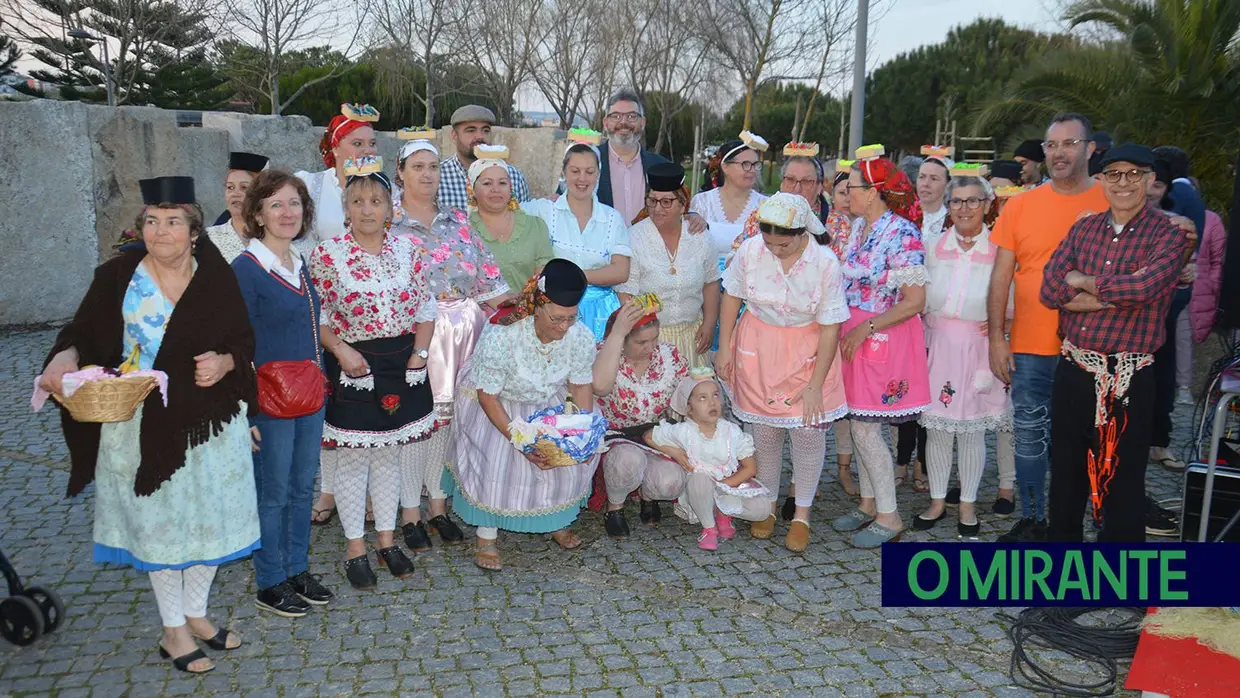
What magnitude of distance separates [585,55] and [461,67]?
10.7 ft

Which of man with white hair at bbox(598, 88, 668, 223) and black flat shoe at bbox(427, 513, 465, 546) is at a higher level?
man with white hair at bbox(598, 88, 668, 223)

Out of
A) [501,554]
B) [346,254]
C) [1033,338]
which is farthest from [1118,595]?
[346,254]

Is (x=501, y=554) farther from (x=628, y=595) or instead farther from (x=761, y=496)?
(x=761, y=496)

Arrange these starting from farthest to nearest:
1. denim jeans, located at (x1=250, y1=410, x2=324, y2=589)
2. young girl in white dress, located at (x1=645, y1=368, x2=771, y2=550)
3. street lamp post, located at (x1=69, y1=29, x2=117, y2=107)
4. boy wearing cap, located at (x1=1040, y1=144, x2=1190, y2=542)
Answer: street lamp post, located at (x1=69, y1=29, x2=117, y2=107)
young girl in white dress, located at (x1=645, y1=368, x2=771, y2=550)
boy wearing cap, located at (x1=1040, y1=144, x2=1190, y2=542)
denim jeans, located at (x1=250, y1=410, x2=324, y2=589)

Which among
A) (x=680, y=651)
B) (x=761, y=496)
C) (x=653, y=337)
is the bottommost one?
(x=680, y=651)

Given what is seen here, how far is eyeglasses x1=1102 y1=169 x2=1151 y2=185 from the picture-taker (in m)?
4.30

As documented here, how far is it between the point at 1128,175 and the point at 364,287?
3.51m

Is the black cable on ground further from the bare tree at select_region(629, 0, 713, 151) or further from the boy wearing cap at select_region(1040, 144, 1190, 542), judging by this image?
the bare tree at select_region(629, 0, 713, 151)

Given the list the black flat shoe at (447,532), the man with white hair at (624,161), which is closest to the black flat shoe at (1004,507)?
the man with white hair at (624,161)

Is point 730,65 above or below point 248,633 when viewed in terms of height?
above

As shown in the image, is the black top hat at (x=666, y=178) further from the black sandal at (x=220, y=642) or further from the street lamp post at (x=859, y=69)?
the street lamp post at (x=859, y=69)

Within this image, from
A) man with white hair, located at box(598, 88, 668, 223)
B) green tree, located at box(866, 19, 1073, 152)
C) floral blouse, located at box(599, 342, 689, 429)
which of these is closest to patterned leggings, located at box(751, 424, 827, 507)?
floral blouse, located at box(599, 342, 689, 429)

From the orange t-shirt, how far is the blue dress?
153 inches

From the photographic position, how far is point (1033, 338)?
200 inches
